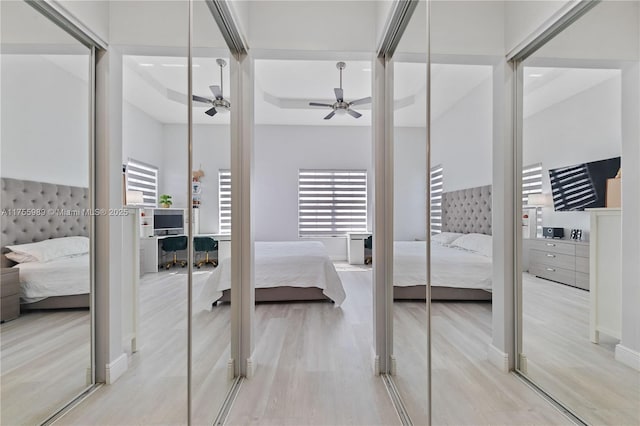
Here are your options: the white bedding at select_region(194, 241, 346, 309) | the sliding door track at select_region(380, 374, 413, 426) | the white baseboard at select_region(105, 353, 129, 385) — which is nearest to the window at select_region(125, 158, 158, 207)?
the white baseboard at select_region(105, 353, 129, 385)

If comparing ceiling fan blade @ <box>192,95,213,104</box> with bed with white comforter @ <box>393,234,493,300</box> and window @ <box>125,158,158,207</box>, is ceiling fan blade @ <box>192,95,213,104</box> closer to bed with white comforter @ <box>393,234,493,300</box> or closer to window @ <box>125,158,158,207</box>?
window @ <box>125,158,158,207</box>

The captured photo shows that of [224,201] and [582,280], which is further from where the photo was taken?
[224,201]

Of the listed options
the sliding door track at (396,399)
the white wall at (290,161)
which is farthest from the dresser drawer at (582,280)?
the white wall at (290,161)

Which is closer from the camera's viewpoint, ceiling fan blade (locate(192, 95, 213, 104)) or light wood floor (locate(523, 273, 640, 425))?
light wood floor (locate(523, 273, 640, 425))

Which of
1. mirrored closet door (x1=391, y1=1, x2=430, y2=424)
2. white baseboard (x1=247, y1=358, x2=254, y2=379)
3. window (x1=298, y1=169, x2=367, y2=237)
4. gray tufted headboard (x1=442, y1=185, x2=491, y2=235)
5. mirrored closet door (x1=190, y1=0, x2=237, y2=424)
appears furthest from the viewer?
window (x1=298, y1=169, x2=367, y2=237)

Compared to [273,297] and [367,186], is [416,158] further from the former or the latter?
[367,186]

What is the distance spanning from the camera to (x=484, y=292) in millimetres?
1047

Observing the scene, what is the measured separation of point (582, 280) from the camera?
2.26 feet

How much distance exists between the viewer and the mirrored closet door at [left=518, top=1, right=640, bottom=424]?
524 mm

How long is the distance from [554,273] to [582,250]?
162 millimetres

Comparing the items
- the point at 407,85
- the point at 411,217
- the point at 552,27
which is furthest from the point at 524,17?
the point at 411,217

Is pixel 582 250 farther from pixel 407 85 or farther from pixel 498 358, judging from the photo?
pixel 407 85

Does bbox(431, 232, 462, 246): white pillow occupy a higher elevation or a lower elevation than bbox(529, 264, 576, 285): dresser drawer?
higher


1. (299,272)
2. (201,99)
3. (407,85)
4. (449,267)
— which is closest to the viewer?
(449,267)
